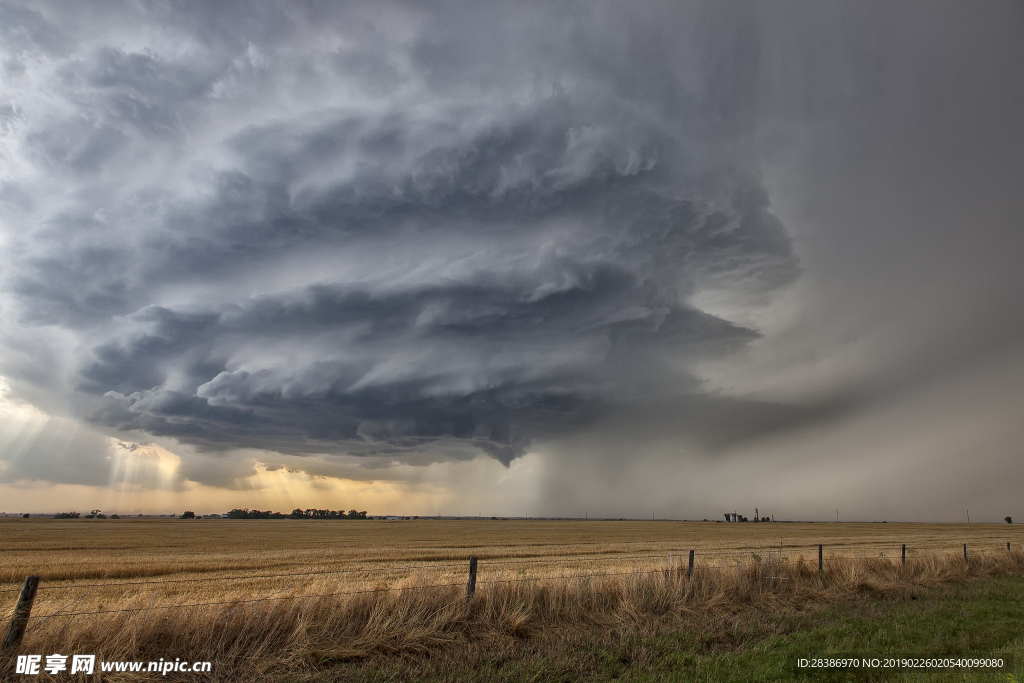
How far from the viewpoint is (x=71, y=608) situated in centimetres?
886

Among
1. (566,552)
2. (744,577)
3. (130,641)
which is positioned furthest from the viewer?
(566,552)

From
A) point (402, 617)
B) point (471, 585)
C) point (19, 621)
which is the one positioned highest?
point (19, 621)

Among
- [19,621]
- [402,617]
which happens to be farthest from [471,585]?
[19,621]

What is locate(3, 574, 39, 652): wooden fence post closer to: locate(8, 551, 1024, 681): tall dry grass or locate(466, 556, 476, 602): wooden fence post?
locate(8, 551, 1024, 681): tall dry grass

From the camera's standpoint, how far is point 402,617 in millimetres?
10172

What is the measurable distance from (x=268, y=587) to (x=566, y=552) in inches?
1072

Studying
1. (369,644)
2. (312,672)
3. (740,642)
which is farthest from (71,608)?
(740,642)

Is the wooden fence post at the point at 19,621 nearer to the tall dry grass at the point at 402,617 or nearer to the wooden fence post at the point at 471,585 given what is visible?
the tall dry grass at the point at 402,617

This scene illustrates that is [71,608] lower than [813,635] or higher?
higher

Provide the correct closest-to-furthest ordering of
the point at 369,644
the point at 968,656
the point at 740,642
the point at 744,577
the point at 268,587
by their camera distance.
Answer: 1. the point at 369,644
2. the point at 968,656
3. the point at 740,642
4. the point at 744,577
5. the point at 268,587

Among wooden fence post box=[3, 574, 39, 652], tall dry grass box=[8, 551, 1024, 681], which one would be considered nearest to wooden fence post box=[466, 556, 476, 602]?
tall dry grass box=[8, 551, 1024, 681]

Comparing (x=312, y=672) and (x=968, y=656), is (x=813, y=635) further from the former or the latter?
(x=312, y=672)

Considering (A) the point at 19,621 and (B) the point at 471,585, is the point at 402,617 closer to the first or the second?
(B) the point at 471,585

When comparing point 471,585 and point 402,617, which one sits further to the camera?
point 471,585
